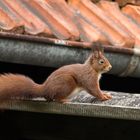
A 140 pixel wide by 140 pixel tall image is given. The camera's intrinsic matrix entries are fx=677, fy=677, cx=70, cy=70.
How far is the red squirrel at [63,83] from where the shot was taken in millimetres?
3146

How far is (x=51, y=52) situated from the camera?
356 cm

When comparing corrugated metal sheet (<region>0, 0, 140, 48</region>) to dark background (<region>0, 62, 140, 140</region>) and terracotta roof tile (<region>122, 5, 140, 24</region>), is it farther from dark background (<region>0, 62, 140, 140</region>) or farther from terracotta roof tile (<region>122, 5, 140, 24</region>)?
dark background (<region>0, 62, 140, 140</region>)

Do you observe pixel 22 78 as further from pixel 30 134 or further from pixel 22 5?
pixel 22 5

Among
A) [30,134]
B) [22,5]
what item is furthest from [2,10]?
[30,134]

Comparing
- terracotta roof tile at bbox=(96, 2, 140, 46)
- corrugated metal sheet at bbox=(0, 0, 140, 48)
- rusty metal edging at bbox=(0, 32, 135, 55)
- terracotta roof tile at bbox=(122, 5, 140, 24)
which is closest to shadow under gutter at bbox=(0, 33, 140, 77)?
rusty metal edging at bbox=(0, 32, 135, 55)

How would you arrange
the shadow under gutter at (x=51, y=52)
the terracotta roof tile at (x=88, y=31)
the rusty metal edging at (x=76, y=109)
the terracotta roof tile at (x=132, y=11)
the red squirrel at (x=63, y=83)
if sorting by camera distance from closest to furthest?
the rusty metal edging at (x=76, y=109) → the red squirrel at (x=63, y=83) → the shadow under gutter at (x=51, y=52) → the terracotta roof tile at (x=88, y=31) → the terracotta roof tile at (x=132, y=11)

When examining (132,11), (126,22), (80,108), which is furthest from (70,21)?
(80,108)

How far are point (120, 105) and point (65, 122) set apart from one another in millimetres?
512

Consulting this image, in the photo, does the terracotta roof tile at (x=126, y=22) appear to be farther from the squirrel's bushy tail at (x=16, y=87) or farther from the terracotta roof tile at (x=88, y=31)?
the squirrel's bushy tail at (x=16, y=87)

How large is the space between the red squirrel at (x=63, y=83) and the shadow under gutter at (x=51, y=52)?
0.77ft

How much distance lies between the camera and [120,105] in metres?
3.21

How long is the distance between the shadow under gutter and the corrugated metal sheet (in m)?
0.12

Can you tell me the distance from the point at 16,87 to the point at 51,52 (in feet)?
1.52

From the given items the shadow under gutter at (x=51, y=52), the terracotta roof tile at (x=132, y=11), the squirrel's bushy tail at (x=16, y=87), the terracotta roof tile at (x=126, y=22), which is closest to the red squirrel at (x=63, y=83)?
the squirrel's bushy tail at (x=16, y=87)
